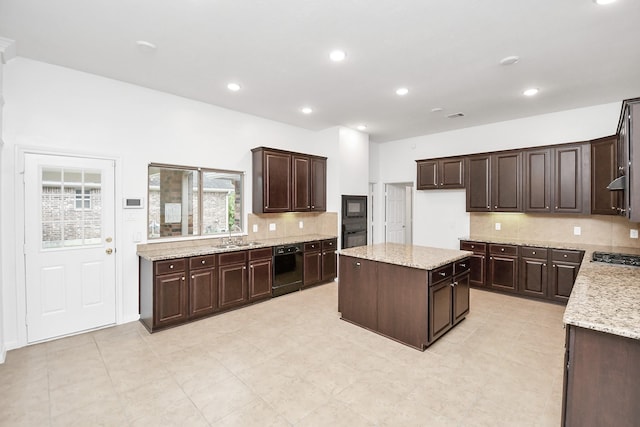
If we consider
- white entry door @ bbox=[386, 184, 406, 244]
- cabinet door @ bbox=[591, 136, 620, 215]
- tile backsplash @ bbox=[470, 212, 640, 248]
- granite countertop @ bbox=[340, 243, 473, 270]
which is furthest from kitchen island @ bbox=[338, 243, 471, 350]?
white entry door @ bbox=[386, 184, 406, 244]

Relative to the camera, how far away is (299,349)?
3.02m

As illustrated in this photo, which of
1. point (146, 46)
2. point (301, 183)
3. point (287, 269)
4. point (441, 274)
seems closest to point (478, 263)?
point (441, 274)

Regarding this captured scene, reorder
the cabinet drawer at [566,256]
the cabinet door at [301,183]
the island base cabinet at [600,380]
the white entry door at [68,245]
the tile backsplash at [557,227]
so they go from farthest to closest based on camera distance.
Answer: the cabinet door at [301,183] < the tile backsplash at [557,227] < the cabinet drawer at [566,256] < the white entry door at [68,245] < the island base cabinet at [600,380]

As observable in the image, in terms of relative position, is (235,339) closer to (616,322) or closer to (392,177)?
(616,322)

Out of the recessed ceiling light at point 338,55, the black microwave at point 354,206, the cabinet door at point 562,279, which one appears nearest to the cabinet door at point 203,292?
the black microwave at point 354,206

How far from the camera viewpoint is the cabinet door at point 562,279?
13.7 ft

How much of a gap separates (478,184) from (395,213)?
2.39 meters

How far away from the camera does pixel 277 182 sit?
4.95 metres

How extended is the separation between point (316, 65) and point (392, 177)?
421 cm

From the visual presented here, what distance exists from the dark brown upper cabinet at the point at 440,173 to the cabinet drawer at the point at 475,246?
1.09 meters

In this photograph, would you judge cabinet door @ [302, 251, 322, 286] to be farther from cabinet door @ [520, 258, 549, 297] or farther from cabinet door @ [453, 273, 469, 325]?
cabinet door @ [520, 258, 549, 297]

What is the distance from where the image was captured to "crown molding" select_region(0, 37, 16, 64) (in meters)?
2.70

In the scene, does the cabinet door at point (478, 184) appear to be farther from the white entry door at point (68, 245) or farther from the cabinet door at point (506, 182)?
the white entry door at point (68, 245)

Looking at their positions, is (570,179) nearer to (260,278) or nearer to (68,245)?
(260,278)
